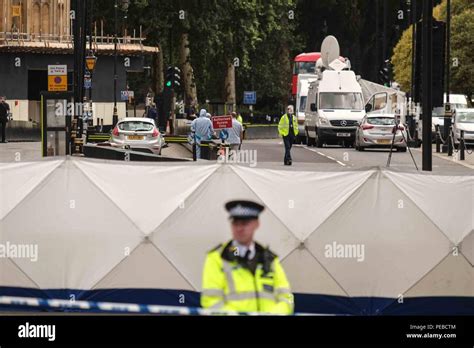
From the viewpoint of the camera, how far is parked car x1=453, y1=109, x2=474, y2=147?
52844mm

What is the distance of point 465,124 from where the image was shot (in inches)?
2077

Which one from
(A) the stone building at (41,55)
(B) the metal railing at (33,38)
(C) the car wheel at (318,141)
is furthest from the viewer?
(A) the stone building at (41,55)

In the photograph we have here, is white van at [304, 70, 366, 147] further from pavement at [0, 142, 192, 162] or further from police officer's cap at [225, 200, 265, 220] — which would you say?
police officer's cap at [225, 200, 265, 220]

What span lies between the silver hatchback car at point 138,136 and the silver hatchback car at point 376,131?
26.5 feet

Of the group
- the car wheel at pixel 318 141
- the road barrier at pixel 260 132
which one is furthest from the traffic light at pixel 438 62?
the road barrier at pixel 260 132

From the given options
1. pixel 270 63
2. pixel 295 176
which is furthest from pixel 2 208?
pixel 270 63

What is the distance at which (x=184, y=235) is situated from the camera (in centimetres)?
1488

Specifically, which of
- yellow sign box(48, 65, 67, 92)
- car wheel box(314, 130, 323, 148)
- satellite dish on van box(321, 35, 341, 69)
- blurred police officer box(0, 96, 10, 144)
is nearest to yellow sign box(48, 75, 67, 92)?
yellow sign box(48, 65, 67, 92)

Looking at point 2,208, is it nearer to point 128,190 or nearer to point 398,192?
point 128,190

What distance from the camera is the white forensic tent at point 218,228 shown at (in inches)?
578

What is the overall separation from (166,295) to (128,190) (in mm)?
1154

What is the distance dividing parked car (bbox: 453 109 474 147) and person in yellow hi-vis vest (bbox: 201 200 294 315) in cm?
4392

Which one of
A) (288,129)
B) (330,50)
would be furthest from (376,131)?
(288,129)

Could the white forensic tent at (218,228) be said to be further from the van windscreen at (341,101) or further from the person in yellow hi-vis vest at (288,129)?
the van windscreen at (341,101)
